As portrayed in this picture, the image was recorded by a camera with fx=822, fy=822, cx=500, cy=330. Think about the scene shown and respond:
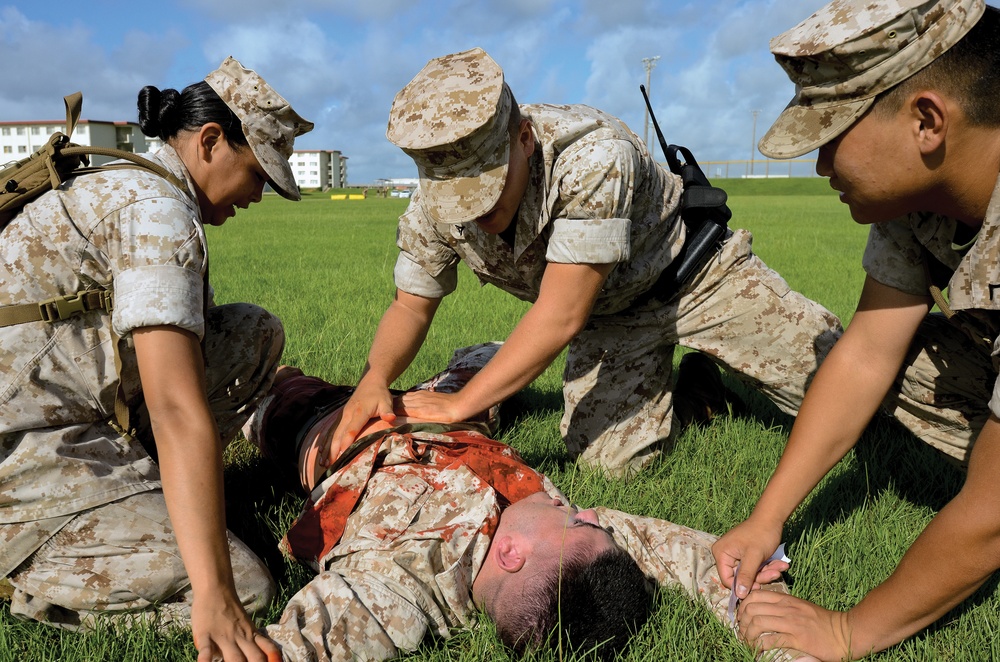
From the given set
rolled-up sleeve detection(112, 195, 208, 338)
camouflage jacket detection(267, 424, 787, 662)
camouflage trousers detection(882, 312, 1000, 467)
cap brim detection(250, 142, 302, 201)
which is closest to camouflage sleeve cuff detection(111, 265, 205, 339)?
rolled-up sleeve detection(112, 195, 208, 338)

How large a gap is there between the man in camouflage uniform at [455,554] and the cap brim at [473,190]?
0.76 meters

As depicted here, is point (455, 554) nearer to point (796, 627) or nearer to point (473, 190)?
point (796, 627)

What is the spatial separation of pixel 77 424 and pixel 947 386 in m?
2.93

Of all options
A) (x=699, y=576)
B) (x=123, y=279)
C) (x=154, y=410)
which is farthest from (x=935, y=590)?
(x=123, y=279)

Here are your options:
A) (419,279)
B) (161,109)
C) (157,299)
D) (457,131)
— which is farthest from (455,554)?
(161,109)

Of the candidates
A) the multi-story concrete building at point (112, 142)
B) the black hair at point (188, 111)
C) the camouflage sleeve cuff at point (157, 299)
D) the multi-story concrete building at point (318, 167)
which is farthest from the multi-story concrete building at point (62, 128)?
the camouflage sleeve cuff at point (157, 299)

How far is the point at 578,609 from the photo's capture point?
6.88 feet

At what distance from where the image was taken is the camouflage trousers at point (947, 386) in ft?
9.66

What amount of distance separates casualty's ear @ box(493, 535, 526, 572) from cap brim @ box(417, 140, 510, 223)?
108 cm

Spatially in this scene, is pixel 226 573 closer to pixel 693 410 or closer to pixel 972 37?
pixel 972 37

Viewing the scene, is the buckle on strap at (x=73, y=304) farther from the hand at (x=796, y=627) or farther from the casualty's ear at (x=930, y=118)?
the casualty's ear at (x=930, y=118)

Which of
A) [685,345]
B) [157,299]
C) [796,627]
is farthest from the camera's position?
[685,345]

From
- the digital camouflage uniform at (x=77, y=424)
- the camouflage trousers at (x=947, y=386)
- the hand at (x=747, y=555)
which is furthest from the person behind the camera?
the camouflage trousers at (x=947, y=386)

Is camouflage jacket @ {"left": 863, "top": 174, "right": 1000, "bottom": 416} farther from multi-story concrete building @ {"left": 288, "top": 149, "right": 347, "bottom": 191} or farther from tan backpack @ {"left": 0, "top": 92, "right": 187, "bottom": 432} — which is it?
multi-story concrete building @ {"left": 288, "top": 149, "right": 347, "bottom": 191}
